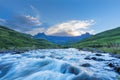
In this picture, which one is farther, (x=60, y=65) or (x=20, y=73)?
(x=60, y=65)

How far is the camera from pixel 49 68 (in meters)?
31.3

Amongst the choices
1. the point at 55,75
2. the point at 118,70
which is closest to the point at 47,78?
the point at 55,75

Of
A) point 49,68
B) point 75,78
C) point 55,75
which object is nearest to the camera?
point 75,78

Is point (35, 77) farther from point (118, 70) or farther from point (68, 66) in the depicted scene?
point (118, 70)

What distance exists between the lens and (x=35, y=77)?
25766 millimetres

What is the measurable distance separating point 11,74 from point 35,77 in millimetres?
4803

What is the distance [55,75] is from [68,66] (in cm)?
477

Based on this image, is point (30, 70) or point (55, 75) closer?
point (55, 75)

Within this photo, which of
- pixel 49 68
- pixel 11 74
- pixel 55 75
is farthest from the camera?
pixel 49 68

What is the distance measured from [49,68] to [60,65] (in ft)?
6.17

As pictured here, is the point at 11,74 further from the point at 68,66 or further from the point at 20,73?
the point at 68,66

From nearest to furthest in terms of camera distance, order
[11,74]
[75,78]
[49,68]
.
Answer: [75,78] → [11,74] → [49,68]

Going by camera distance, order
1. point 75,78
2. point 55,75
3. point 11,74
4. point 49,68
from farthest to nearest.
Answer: point 49,68 → point 11,74 → point 55,75 → point 75,78

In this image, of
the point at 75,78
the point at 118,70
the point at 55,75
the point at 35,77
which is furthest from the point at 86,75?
the point at 118,70
